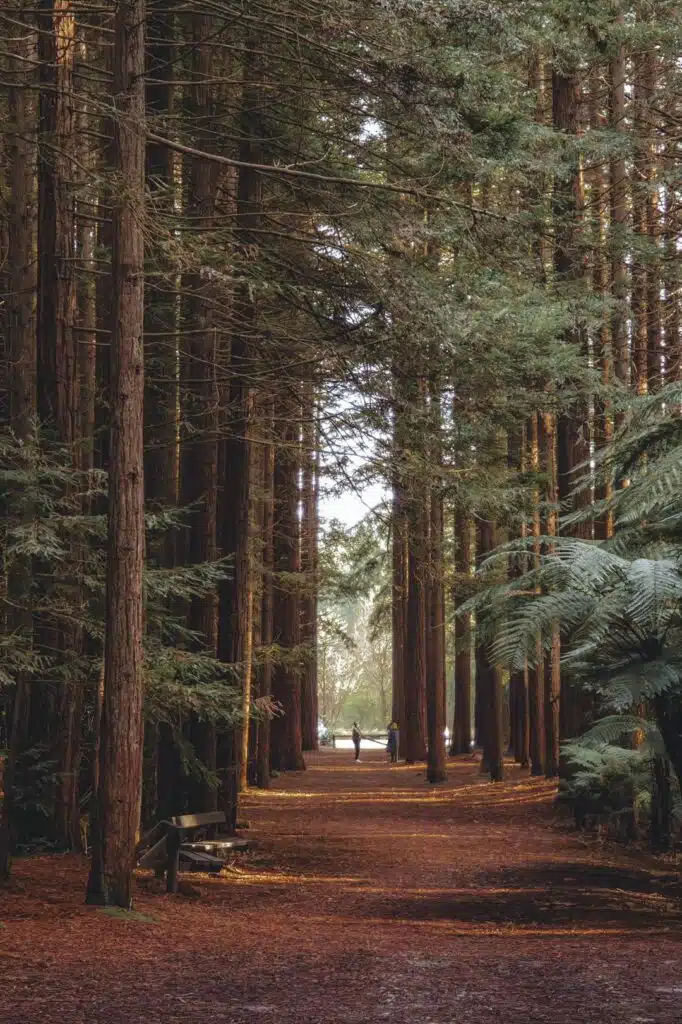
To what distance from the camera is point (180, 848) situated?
37.9ft

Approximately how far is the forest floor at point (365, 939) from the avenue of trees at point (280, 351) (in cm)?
112

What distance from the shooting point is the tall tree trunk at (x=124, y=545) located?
9.23 meters

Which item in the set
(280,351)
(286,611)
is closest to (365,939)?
(280,351)

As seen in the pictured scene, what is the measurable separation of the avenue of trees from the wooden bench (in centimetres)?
83

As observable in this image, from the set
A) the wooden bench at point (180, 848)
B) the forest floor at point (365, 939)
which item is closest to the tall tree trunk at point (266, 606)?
the forest floor at point (365, 939)

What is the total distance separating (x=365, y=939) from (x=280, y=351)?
286 inches

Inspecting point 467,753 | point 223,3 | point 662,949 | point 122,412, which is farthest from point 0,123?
point 467,753

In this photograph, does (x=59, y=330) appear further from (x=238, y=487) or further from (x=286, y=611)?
(x=286, y=611)

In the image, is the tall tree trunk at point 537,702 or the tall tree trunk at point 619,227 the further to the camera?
the tall tree trunk at point 537,702

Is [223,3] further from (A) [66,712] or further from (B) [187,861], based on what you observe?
(B) [187,861]

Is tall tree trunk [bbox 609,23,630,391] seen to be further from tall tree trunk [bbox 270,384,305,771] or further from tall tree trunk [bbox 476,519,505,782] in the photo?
tall tree trunk [bbox 270,384,305,771]

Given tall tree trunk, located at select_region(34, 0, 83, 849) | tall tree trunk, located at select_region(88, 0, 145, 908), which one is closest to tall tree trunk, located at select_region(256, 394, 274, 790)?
tall tree trunk, located at select_region(34, 0, 83, 849)

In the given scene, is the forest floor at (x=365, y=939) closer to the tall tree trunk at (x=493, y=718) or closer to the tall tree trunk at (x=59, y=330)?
the tall tree trunk at (x=59, y=330)

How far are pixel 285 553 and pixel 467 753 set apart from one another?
11.5 metres
